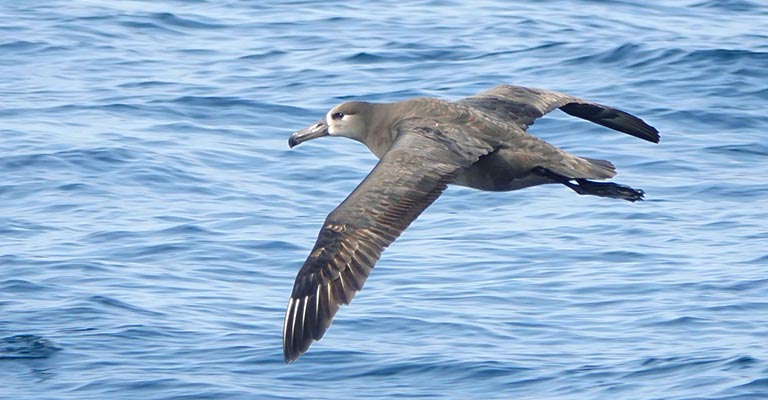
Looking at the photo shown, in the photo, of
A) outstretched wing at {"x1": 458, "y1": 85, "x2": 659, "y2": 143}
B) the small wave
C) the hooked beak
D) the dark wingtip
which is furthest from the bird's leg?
the small wave

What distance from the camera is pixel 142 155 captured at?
44.5 ft

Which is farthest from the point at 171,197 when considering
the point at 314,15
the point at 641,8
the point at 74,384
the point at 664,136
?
the point at 641,8

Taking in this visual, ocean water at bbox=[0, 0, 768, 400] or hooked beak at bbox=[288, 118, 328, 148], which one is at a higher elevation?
hooked beak at bbox=[288, 118, 328, 148]

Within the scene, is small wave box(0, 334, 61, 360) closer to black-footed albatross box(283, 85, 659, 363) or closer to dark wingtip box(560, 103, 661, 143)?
black-footed albatross box(283, 85, 659, 363)

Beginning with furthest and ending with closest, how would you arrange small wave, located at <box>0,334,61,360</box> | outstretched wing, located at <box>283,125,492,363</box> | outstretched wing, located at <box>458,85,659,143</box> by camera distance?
outstretched wing, located at <box>458,85,659,143</box>
small wave, located at <box>0,334,61,360</box>
outstretched wing, located at <box>283,125,492,363</box>

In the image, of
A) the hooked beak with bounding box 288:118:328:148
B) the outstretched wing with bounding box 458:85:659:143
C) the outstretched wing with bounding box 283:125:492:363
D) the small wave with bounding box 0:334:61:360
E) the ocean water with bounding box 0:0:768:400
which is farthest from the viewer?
the hooked beak with bounding box 288:118:328:148

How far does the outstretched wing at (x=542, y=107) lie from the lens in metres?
10.2

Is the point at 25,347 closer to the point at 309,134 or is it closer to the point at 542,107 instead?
the point at 309,134

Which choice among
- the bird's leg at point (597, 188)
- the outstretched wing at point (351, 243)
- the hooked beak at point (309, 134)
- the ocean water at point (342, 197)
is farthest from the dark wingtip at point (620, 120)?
the outstretched wing at point (351, 243)

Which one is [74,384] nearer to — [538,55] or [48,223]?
[48,223]

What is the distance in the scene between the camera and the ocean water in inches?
380

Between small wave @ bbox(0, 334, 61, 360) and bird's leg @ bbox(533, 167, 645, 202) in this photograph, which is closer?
bird's leg @ bbox(533, 167, 645, 202)

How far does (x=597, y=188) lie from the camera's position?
369 inches

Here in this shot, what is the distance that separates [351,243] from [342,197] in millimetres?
4386
